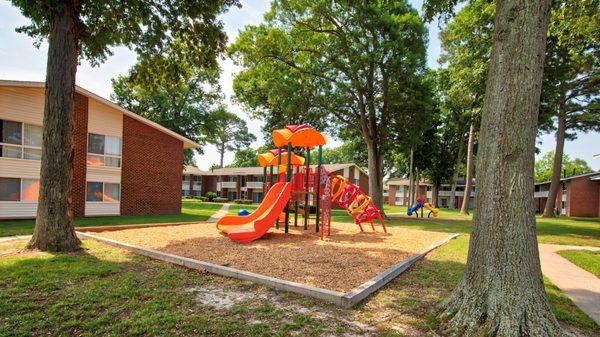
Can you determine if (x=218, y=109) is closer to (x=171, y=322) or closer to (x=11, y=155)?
(x=11, y=155)

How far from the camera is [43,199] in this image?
331 inches

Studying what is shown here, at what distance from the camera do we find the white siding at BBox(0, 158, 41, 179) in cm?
1620

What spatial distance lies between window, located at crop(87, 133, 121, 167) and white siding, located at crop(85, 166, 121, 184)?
0.28 m

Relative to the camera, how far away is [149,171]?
71.9 feet

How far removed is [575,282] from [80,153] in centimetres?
2193

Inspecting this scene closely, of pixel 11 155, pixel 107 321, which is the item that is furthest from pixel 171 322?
pixel 11 155

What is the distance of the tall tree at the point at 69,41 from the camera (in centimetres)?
841

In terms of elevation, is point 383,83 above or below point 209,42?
above

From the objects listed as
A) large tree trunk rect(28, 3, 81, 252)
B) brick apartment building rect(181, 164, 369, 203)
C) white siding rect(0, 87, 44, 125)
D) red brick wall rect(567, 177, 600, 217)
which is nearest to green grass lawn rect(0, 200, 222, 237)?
large tree trunk rect(28, 3, 81, 252)

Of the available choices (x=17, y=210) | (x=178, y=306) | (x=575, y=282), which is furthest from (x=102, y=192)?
(x=575, y=282)

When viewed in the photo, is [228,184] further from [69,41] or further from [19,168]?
[69,41]

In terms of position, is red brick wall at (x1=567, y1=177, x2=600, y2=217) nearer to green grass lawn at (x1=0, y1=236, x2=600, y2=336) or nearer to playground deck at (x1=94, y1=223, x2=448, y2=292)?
playground deck at (x1=94, y1=223, x2=448, y2=292)

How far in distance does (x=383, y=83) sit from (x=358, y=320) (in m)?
19.4

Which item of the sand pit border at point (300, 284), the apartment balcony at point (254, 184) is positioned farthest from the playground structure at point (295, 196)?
the apartment balcony at point (254, 184)
